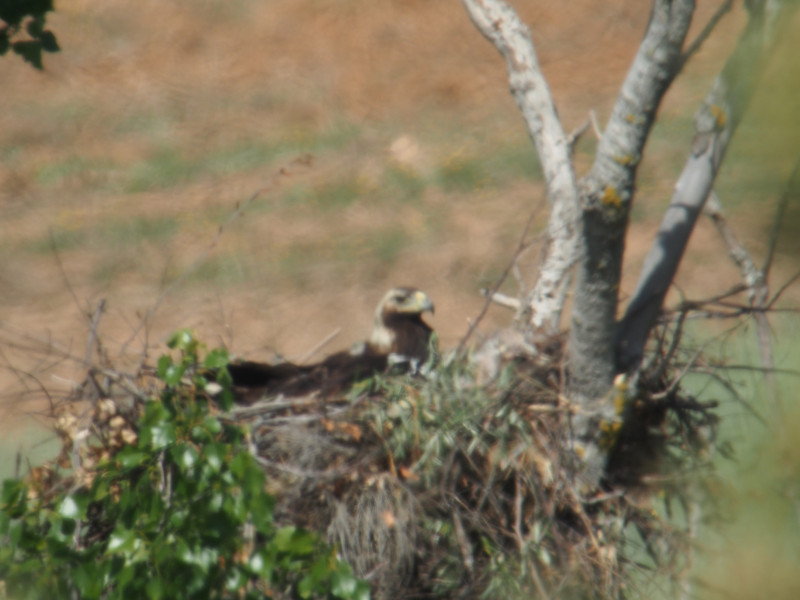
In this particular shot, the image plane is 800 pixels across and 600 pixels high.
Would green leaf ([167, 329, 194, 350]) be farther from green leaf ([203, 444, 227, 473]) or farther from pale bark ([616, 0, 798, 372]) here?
pale bark ([616, 0, 798, 372])

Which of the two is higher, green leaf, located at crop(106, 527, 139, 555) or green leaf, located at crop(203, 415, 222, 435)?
green leaf, located at crop(203, 415, 222, 435)

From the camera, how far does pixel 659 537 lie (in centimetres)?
327

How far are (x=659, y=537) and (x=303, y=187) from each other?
1410 centimetres

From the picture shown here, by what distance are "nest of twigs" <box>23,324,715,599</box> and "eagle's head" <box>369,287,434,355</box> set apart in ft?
7.03

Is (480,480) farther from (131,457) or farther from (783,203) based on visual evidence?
(783,203)

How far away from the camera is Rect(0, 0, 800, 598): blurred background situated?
14.5 metres

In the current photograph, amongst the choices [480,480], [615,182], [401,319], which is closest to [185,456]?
[480,480]

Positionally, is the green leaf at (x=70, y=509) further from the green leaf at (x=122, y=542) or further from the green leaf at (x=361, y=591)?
the green leaf at (x=361, y=591)

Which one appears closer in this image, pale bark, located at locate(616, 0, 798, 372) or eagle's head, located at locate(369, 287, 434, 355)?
pale bark, located at locate(616, 0, 798, 372)

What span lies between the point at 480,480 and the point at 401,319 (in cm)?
252

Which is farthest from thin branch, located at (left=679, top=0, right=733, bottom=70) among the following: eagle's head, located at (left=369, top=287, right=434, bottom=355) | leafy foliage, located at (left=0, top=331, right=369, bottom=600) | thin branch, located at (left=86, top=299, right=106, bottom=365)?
eagle's head, located at (left=369, top=287, right=434, bottom=355)

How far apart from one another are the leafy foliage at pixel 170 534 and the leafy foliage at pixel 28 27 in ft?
4.25

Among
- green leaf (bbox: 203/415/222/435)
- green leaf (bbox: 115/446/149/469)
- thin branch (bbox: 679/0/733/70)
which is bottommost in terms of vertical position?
green leaf (bbox: 115/446/149/469)

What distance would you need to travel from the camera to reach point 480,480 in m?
3.27
